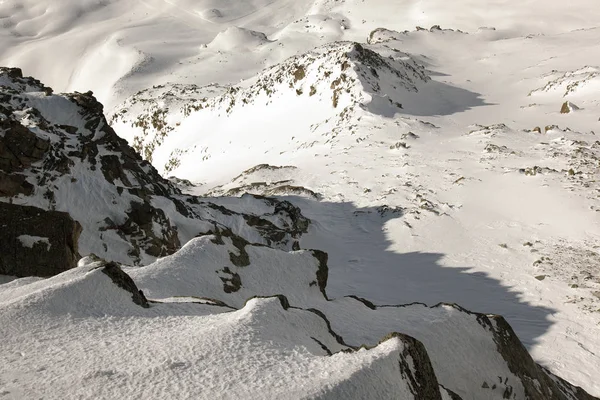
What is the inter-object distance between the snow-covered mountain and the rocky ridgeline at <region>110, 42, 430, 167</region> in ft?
0.78

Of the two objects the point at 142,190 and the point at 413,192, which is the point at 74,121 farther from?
the point at 413,192

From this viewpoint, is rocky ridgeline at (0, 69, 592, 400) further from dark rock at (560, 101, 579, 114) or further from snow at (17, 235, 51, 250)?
dark rock at (560, 101, 579, 114)

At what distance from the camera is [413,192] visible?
22.9 metres

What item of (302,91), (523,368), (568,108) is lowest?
(523,368)

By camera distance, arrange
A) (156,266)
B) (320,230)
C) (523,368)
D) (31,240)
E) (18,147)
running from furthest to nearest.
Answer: (320,230) → (18,147) → (31,240) → (156,266) → (523,368)

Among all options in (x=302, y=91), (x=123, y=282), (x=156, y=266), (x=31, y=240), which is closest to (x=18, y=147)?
(x=31, y=240)

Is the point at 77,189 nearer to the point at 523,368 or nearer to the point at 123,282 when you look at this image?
the point at 123,282

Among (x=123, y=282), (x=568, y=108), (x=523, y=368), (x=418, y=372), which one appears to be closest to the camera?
(x=418, y=372)

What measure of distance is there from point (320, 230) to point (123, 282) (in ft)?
47.7

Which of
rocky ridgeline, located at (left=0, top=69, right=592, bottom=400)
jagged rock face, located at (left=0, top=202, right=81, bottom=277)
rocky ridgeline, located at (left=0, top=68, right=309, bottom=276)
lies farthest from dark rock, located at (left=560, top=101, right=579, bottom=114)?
jagged rock face, located at (left=0, top=202, right=81, bottom=277)

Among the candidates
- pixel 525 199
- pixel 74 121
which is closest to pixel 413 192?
pixel 525 199

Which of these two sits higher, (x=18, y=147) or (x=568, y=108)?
(x=18, y=147)

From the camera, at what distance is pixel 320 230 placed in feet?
70.0

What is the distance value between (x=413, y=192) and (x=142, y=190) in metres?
13.4
